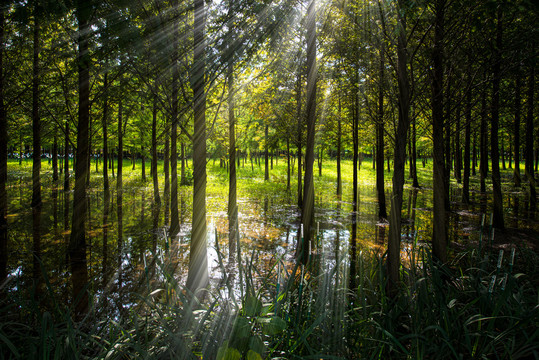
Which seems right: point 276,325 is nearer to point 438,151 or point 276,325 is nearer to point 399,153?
point 399,153

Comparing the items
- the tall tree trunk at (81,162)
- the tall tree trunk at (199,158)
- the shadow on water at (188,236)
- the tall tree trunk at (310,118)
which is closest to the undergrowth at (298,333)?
the shadow on water at (188,236)

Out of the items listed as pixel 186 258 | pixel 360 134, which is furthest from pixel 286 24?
pixel 360 134

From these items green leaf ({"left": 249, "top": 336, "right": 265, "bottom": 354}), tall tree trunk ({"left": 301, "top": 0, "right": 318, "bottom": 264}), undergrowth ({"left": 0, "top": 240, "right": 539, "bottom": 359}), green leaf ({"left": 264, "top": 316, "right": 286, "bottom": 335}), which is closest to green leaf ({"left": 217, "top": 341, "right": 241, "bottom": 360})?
undergrowth ({"left": 0, "top": 240, "right": 539, "bottom": 359})

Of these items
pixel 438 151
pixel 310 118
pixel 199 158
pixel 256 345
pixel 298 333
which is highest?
pixel 310 118

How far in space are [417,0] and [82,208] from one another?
29.8ft

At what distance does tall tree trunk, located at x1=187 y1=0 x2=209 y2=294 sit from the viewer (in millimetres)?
5230

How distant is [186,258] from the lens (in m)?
7.74

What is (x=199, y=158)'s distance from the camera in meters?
5.43

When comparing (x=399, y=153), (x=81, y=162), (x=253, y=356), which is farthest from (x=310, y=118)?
(x=253, y=356)

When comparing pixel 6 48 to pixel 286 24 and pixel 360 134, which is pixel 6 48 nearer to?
pixel 286 24

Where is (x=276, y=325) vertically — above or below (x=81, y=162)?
below

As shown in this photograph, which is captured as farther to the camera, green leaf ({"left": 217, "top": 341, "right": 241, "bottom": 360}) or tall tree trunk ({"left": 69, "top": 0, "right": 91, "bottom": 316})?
tall tree trunk ({"left": 69, "top": 0, "right": 91, "bottom": 316})

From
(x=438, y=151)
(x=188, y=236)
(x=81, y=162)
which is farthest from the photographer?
(x=188, y=236)

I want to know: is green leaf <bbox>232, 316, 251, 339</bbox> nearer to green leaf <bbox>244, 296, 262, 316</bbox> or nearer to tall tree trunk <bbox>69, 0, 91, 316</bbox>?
→ green leaf <bbox>244, 296, 262, 316</bbox>
